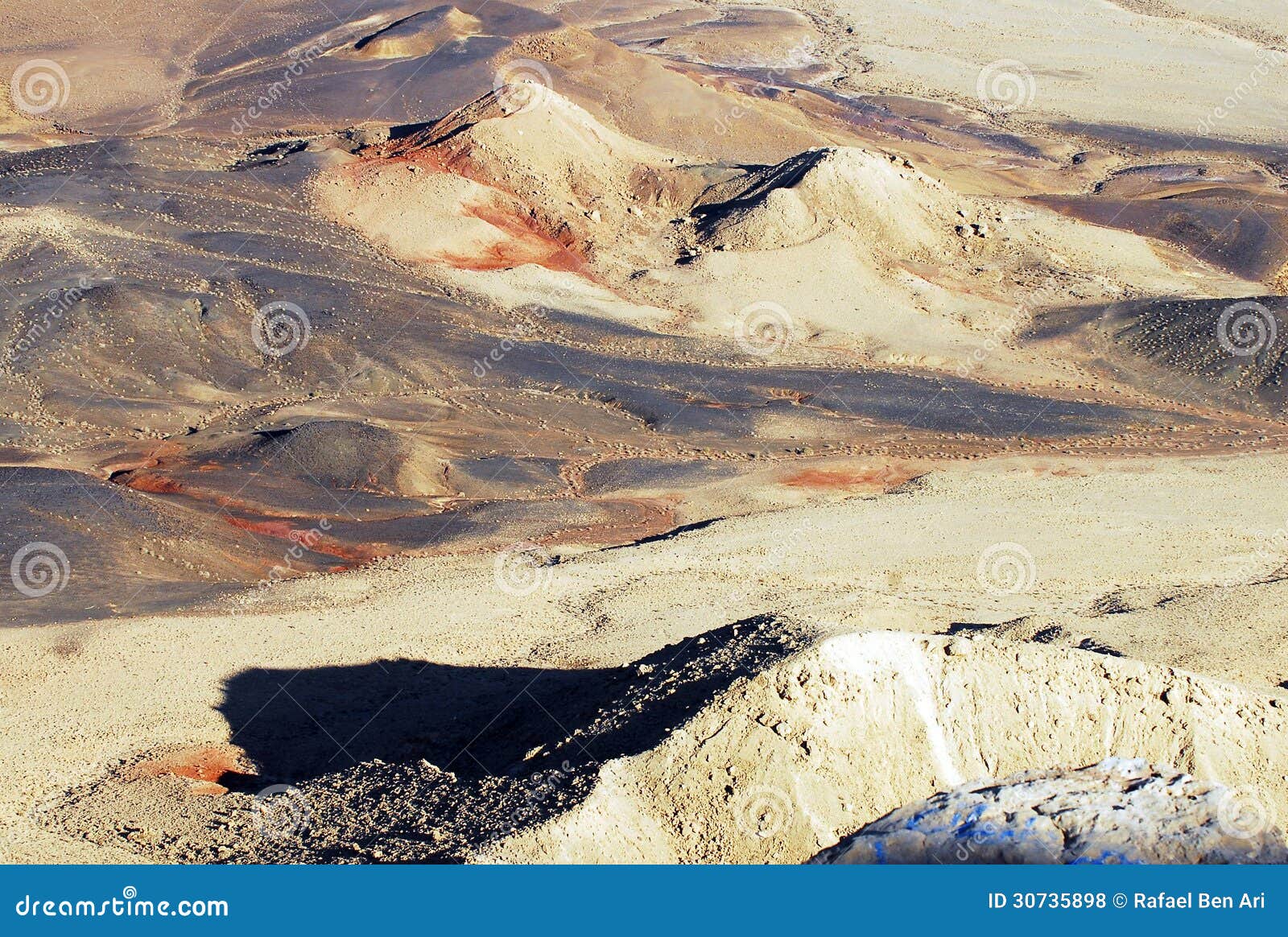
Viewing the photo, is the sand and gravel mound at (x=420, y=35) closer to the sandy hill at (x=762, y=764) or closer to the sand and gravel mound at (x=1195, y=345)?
the sand and gravel mound at (x=1195, y=345)

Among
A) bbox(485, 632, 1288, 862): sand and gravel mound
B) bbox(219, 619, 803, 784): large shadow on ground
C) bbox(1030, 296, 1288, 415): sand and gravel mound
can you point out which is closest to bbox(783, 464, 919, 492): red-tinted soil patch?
bbox(1030, 296, 1288, 415): sand and gravel mound

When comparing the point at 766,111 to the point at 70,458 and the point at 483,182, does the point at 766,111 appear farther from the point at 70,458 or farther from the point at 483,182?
the point at 70,458

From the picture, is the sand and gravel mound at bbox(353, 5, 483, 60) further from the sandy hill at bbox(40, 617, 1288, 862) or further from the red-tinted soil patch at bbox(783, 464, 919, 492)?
the sandy hill at bbox(40, 617, 1288, 862)

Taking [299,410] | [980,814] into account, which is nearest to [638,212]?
[299,410]

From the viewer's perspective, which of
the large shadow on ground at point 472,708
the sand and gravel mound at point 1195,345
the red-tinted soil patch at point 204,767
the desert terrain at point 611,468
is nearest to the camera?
the desert terrain at point 611,468

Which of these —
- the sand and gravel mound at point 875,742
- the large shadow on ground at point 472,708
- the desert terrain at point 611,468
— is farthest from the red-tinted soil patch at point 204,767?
the sand and gravel mound at point 875,742

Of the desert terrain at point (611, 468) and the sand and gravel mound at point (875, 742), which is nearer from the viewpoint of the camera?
the sand and gravel mound at point (875, 742)
